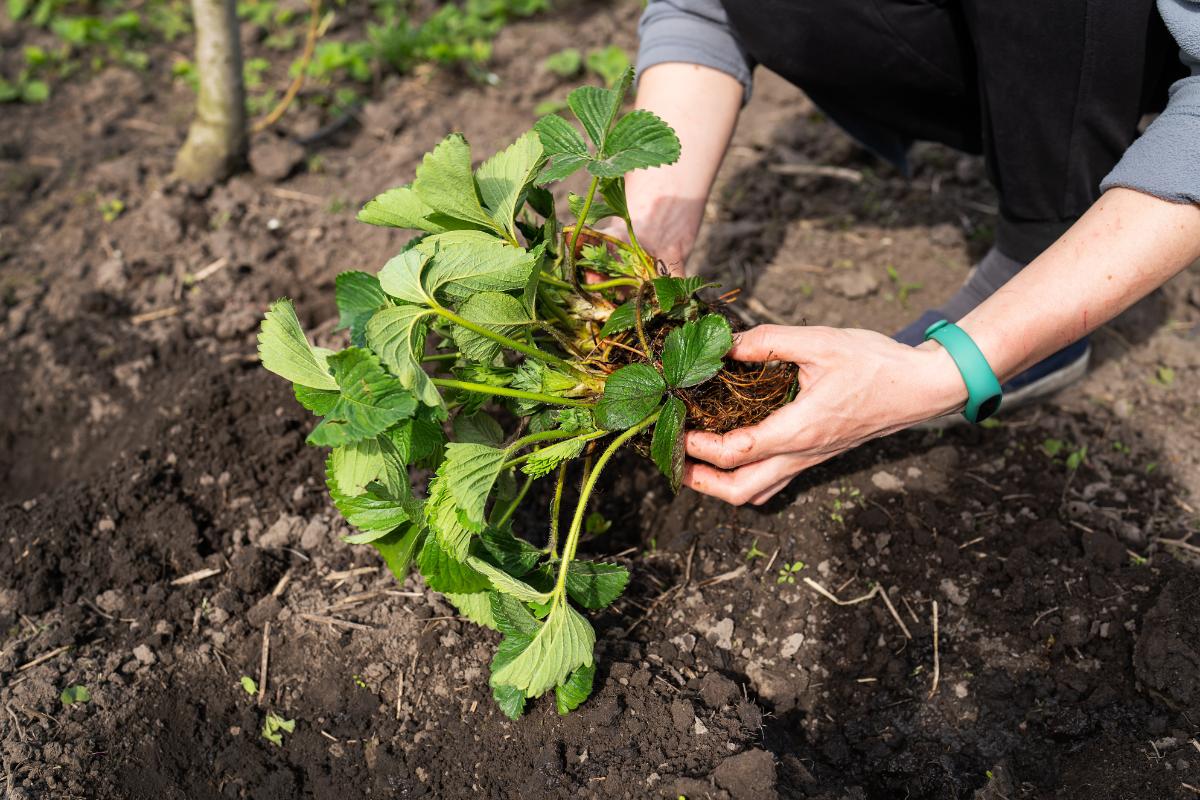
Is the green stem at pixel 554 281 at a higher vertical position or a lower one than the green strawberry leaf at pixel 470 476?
higher

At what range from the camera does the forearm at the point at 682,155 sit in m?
1.99

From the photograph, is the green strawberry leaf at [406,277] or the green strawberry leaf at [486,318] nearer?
the green strawberry leaf at [406,277]

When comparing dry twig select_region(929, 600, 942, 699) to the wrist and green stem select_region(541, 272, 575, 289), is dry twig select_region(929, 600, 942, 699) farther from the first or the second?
green stem select_region(541, 272, 575, 289)

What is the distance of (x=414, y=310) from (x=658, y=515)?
799 mm

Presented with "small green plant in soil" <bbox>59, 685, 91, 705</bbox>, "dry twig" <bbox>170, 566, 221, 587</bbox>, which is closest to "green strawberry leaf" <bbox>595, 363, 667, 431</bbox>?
"dry twig" <bbox>170, 566, 221, 587</bbox>

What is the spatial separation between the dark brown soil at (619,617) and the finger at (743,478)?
0.23 metres

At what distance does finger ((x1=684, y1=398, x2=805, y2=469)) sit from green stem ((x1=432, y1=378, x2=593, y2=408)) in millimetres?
208

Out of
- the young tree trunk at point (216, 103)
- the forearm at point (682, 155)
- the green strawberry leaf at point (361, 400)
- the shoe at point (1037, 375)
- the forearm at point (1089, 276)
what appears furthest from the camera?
the young tree trunk at point (216, 103)

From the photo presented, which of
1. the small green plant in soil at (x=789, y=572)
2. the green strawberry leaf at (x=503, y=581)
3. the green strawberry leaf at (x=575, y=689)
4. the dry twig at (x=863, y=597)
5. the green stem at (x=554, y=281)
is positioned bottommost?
the dry twig at (x=863, y=597)

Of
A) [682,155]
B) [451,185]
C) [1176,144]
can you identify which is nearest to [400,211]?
[451,185]

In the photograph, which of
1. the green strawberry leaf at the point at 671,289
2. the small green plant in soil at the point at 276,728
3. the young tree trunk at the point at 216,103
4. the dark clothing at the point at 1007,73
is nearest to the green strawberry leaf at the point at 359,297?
the green strawberry leaf at the point at 671,289

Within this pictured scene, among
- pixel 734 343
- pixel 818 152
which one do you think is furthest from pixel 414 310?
pixel 818 152

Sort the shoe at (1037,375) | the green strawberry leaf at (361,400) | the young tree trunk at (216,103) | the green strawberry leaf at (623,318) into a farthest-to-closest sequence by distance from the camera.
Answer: the young tree trunk at (216,103)
the shoe at (1037,375)
the green strawberry leaf at (623,318)
the green strawberry leaf at (361,400)

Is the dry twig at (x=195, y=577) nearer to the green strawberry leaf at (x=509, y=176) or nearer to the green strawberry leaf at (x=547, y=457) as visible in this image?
the green strawberry leaf at (x=547, y=457)
